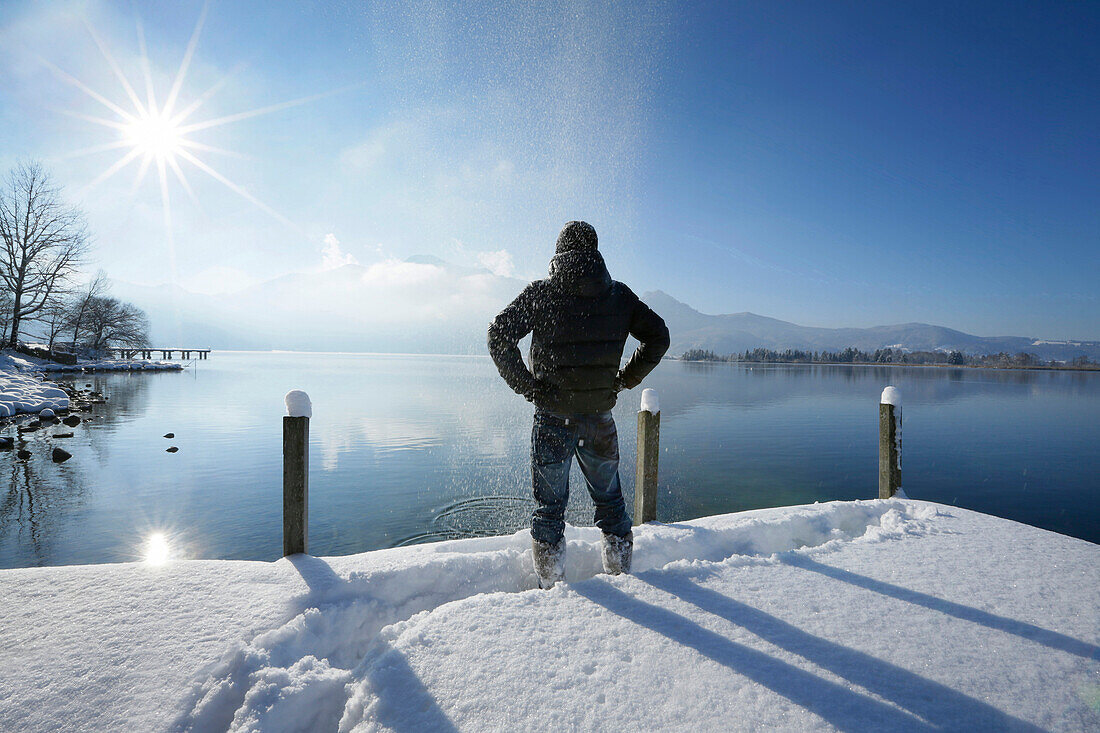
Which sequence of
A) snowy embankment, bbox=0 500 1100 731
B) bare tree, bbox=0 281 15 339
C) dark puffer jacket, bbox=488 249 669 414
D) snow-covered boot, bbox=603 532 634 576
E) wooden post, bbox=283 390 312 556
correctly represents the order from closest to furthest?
1. snowy embankment, bbox=0 500 1100 731
2. dark puffer jacket, bbox=488 249 669 414
3. snow-covered boot, bbox=603 532 634 576
4. wooden post, bbox=283 390 312 556
5. bare tree, bbox=0 281 15 339

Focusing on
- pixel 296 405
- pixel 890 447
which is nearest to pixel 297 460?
pixel 296 405

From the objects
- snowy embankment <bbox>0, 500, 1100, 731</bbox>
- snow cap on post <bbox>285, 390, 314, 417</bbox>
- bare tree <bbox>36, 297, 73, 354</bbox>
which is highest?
bare tree <bbox>36, 297, 73, 354</bbox>

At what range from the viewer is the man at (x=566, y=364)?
3.22m

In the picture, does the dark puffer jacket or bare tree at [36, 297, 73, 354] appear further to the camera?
bare tree at [36, 297, 73, 354]

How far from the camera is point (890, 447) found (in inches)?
239

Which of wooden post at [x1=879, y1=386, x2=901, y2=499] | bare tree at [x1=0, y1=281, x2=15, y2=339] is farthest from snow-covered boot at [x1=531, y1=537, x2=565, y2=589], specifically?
bare tree at [x1=0, y1=281, x2=15, y2=339]

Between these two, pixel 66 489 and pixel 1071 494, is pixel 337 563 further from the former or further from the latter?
pixel 1071 494

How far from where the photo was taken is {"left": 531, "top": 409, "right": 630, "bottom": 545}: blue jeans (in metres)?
3.23

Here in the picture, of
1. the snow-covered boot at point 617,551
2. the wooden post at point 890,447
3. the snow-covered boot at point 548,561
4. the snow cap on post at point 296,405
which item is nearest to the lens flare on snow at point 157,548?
the snow cap on post at point 296,405

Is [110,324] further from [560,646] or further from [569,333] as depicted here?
[560,646]

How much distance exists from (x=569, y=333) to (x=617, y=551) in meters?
1.69

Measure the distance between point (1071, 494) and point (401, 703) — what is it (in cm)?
1932

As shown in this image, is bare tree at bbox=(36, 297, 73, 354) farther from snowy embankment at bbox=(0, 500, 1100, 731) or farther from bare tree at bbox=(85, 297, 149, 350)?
snowy embankment at bbox=(0, 500, 1100, 731)

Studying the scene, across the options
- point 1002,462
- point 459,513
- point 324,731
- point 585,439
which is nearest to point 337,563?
point 324,731
